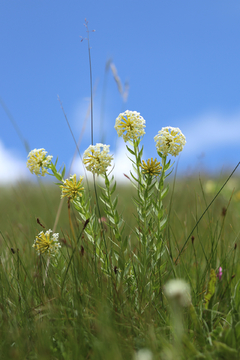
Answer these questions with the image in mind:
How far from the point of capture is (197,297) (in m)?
1.89

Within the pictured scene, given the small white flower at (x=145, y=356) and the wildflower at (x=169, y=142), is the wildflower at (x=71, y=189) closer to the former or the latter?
the wildflower at (x=169, y=142)

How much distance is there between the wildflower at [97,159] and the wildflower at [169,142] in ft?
1.02

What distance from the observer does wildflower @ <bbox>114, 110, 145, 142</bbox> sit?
1733mm

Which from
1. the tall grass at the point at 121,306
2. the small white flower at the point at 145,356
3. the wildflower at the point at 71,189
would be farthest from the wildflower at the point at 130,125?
the small white flower at the point at 145,356

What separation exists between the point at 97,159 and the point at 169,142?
45 centimetres

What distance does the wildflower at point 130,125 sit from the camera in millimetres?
1733

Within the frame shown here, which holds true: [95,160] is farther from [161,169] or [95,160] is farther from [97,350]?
[97,350]

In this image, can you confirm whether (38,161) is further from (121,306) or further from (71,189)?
(121,306)

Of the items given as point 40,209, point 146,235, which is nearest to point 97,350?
point 146,235

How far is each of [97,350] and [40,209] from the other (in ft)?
13.5

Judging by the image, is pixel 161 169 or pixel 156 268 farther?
pixel 156 268

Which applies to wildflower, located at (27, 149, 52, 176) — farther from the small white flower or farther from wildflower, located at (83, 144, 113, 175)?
the small white flower

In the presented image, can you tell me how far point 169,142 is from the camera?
175cm

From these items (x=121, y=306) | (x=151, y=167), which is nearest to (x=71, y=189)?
(x=151, y=167)
